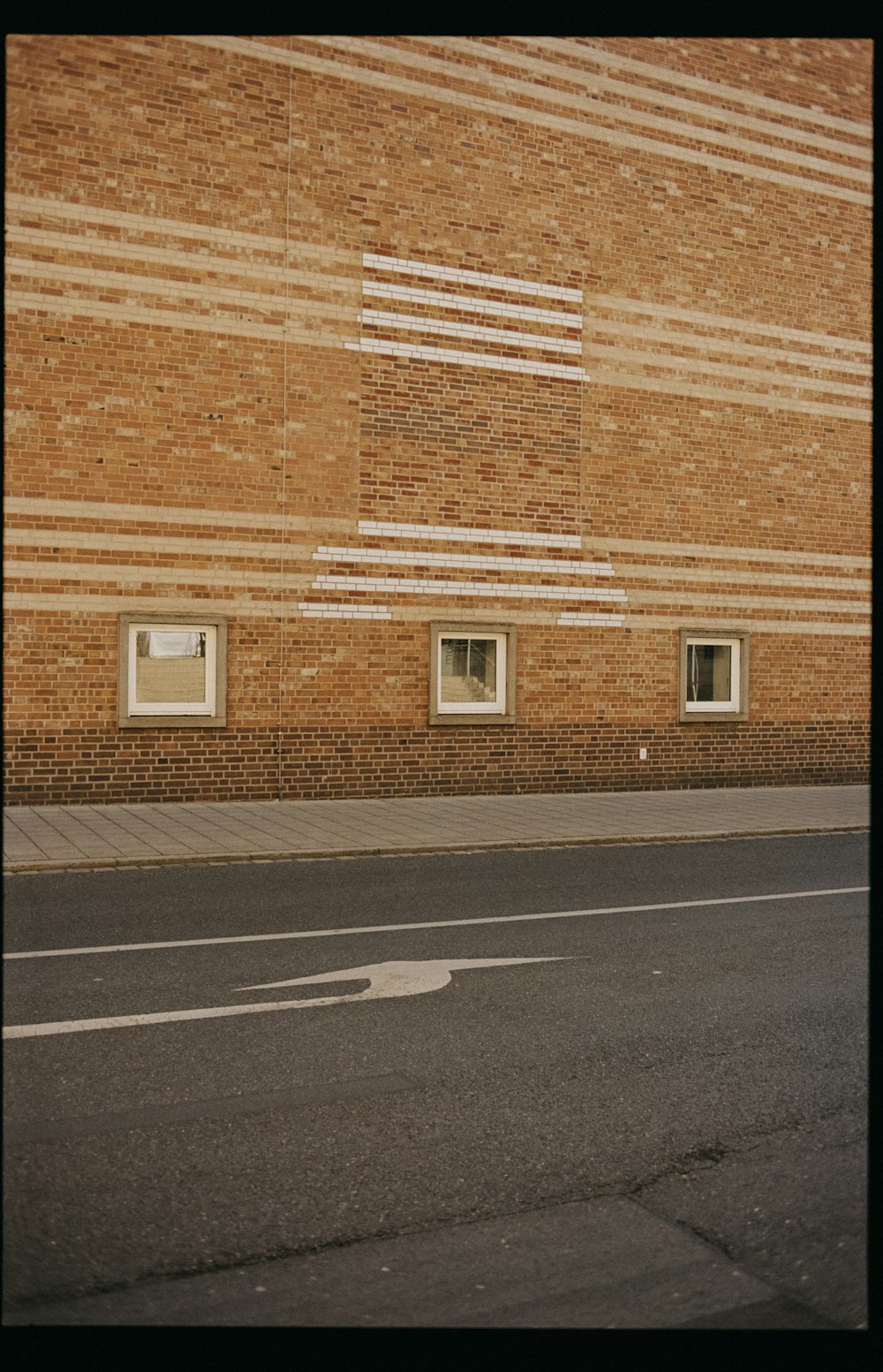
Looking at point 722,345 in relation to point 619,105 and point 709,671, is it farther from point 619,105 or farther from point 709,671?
point 709,671

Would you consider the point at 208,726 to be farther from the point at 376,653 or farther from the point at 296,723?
the point at 376,653

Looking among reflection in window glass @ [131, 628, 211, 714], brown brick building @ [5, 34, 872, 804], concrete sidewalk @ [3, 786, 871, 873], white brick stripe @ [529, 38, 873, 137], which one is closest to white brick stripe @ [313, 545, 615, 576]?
brown brick building @ [5, 34, 872, 804]

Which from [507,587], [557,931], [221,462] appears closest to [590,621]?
[507,587]

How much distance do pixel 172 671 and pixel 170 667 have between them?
0.18 ft

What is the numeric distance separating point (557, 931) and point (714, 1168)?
3.95 metres

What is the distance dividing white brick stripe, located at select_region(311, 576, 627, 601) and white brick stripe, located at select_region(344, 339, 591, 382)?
9.49 feet

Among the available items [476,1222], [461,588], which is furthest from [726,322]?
[476,1222]

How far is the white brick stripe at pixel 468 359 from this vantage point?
→ 16.0 m

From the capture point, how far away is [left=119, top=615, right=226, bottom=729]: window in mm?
14844

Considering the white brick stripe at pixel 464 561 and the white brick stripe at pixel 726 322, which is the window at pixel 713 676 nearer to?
the white brick stripe at pixel 464 561

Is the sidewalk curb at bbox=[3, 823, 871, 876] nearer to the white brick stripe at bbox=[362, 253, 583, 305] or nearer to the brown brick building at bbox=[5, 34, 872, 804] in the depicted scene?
the brown brick building at bbox=[5, 34, 872, 804]

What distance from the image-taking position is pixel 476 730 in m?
16.8

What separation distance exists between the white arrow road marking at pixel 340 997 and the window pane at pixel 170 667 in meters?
8.75

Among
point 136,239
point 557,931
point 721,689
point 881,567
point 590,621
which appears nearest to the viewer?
point 881,567
